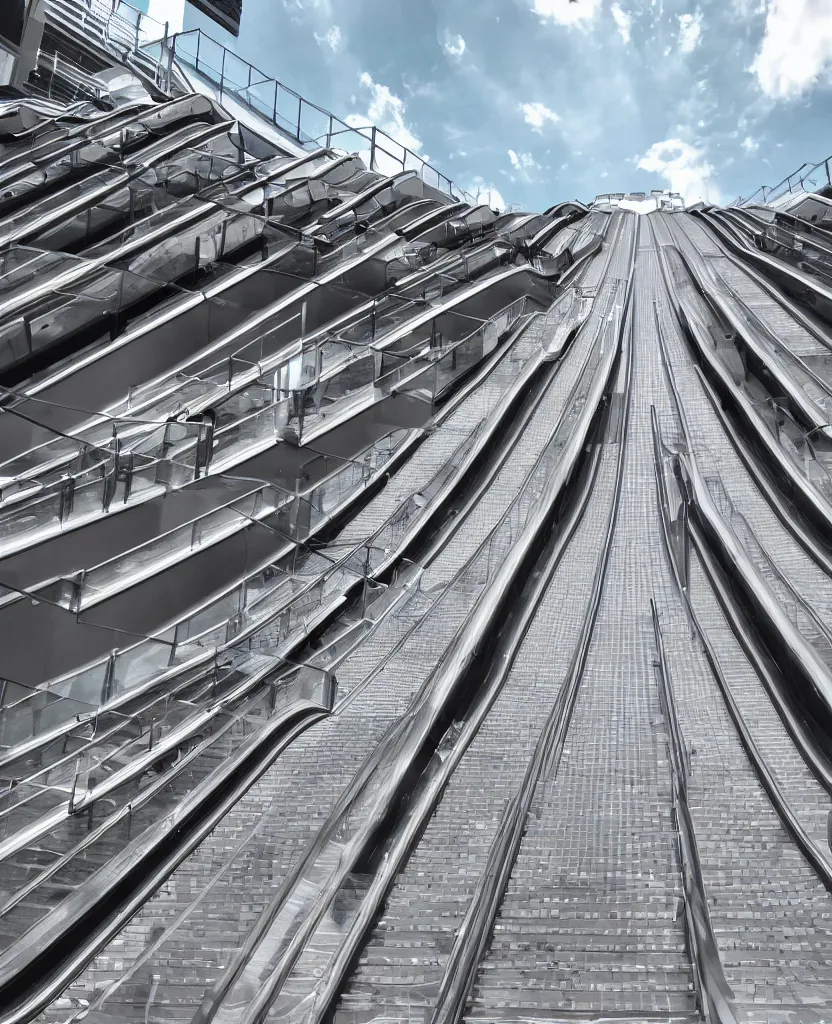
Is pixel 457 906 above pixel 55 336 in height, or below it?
below

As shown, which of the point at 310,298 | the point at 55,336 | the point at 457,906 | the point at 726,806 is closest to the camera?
the point at 457,906

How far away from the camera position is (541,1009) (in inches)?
149

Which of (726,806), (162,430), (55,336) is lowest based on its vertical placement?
(726,806)

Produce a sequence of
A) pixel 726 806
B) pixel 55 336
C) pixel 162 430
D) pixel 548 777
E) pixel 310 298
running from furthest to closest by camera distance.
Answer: pixel 310 298 → pixel 55 336 → pixel 162 430 → pixel 548 777 → pixel 726 806

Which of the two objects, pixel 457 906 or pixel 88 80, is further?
pixel 88 80

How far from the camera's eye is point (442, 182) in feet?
75.3

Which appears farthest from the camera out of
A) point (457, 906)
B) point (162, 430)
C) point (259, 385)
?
point (259, 385)

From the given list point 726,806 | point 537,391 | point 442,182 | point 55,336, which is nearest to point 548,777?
point 726,806

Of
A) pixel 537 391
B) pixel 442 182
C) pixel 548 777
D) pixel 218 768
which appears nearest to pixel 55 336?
pixel 537 391

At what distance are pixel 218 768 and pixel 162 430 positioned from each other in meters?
4.43

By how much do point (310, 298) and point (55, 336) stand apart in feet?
13.9

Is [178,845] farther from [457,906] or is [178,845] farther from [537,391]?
[537,391]

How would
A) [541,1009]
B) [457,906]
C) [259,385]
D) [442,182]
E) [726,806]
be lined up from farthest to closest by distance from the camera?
1. [442,182]
2. [259,385]
3. [726,806]
4. [457,906]
5. [541,1009]

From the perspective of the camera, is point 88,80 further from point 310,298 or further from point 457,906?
point 457,906
